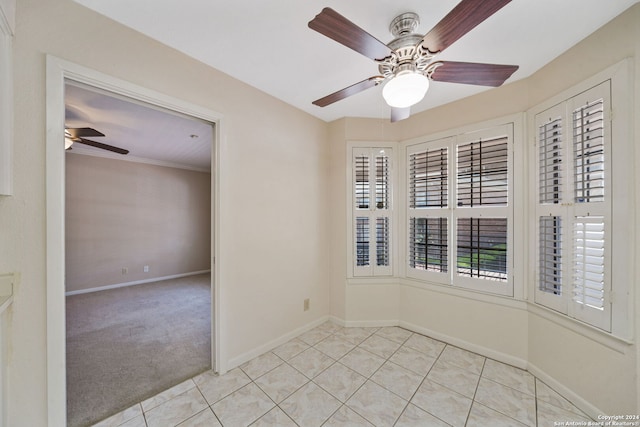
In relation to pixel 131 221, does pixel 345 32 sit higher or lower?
higher

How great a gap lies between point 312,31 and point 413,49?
0.67m

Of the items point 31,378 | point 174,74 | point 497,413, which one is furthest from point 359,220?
point 31,378

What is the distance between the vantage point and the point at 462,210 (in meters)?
2.44

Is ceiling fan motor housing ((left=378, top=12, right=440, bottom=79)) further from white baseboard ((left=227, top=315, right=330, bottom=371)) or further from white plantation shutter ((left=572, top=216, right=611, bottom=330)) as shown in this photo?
white baseboard ((left=227, top=315, right=330, bottom=371))

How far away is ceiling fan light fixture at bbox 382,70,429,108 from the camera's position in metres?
1.24

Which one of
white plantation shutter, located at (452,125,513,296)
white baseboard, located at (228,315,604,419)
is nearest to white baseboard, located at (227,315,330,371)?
white baseboard, located at (228,315,604,419)

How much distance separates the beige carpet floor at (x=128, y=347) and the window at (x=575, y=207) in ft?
9.77

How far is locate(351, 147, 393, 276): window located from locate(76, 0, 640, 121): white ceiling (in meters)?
1.01

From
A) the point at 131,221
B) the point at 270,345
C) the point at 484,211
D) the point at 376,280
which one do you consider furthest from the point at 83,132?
the point at 484,211

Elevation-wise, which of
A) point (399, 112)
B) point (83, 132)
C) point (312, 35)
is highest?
point (312, 35)

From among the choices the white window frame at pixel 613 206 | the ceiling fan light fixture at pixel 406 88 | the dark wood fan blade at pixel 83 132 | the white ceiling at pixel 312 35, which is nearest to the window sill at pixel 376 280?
the white window frame at pixel 613 206

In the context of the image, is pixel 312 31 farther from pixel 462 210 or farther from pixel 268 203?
pixel 462 210

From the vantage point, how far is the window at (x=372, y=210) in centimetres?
290

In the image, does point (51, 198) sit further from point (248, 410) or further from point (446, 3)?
point (446, 3)
